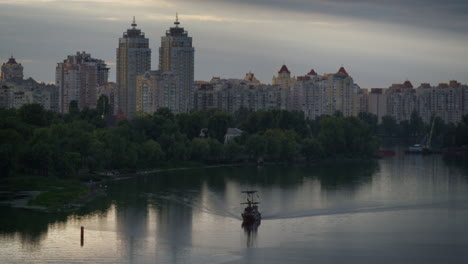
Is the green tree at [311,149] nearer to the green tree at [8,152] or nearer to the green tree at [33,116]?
the green tree at [33,116]

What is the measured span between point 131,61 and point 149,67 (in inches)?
59.2

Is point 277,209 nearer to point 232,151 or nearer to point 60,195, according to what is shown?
point 60,195

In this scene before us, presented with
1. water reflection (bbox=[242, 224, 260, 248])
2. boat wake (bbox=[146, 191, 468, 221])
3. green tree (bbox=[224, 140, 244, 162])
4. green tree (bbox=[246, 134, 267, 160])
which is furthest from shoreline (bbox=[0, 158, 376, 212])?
water reflection (bbox=[242, 224, 260, 248])

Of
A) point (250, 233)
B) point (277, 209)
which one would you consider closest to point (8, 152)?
point (277, 209)

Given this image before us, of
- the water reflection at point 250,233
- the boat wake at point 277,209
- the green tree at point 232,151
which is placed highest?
the green tree at point 232,151

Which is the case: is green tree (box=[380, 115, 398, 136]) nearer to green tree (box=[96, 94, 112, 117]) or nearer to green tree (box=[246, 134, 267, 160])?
green tree (box=[96, 94, 112, 117])

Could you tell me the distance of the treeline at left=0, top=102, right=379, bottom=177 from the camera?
25.9 m

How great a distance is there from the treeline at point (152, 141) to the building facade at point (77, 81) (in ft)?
55.9

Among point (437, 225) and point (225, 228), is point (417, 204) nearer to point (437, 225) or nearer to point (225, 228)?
point (437, 225)

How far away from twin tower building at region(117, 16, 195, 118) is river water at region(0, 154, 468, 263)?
24.3m

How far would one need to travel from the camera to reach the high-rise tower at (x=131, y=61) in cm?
5531

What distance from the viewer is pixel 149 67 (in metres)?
56.2

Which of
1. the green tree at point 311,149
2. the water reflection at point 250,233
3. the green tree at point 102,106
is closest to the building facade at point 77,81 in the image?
the green tree at point 102,106

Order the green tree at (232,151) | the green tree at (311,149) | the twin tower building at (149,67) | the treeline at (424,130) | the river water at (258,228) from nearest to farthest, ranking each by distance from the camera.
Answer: the river water at (258,228) < the green tree at (232,151) < the green tree at (311,149) < the treeline at (424,130) < the twin tower building at (149,67)
